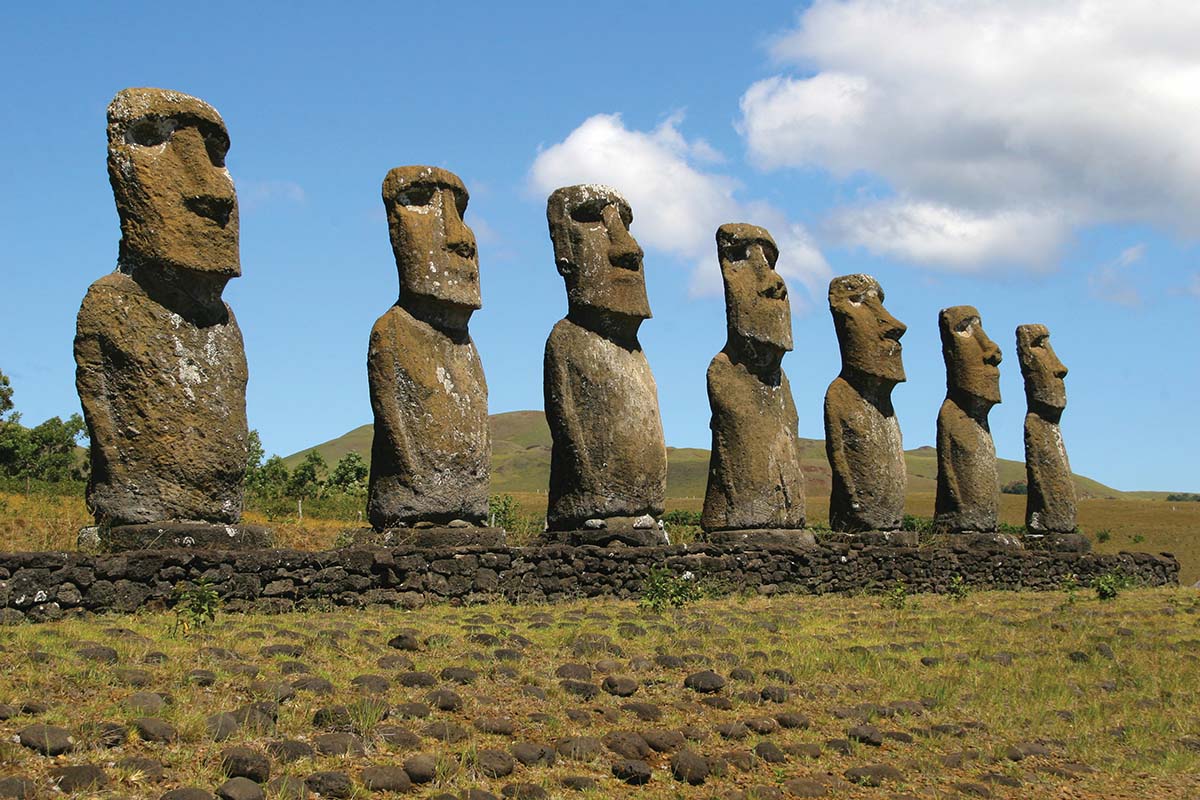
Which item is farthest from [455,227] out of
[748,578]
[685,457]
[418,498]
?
[685,457]

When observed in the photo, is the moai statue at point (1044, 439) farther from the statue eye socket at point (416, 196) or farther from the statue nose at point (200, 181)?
the statue nose at point (200, 181)

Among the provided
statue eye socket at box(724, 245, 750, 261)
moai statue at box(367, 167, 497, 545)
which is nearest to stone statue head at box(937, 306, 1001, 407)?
statue eye socket at box(724, 245, 750, 261)

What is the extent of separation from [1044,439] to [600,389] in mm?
12005

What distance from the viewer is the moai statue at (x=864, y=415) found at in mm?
19281

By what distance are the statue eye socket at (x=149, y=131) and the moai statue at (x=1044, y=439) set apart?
1671cm

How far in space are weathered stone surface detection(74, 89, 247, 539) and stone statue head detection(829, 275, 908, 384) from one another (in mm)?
10422

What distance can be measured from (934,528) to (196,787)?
17083mm

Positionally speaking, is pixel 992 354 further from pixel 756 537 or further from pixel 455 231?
pixel 455 231

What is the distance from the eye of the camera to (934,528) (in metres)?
21.9

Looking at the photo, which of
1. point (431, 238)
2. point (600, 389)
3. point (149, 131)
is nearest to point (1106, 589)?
point (600, 389)

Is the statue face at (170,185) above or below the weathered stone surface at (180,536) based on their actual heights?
above

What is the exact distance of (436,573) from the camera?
42.5 ft

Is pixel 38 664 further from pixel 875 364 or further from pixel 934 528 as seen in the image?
pixel 934 528

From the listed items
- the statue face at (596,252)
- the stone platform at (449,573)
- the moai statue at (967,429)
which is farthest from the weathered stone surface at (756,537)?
the moai statue at (967,429)
